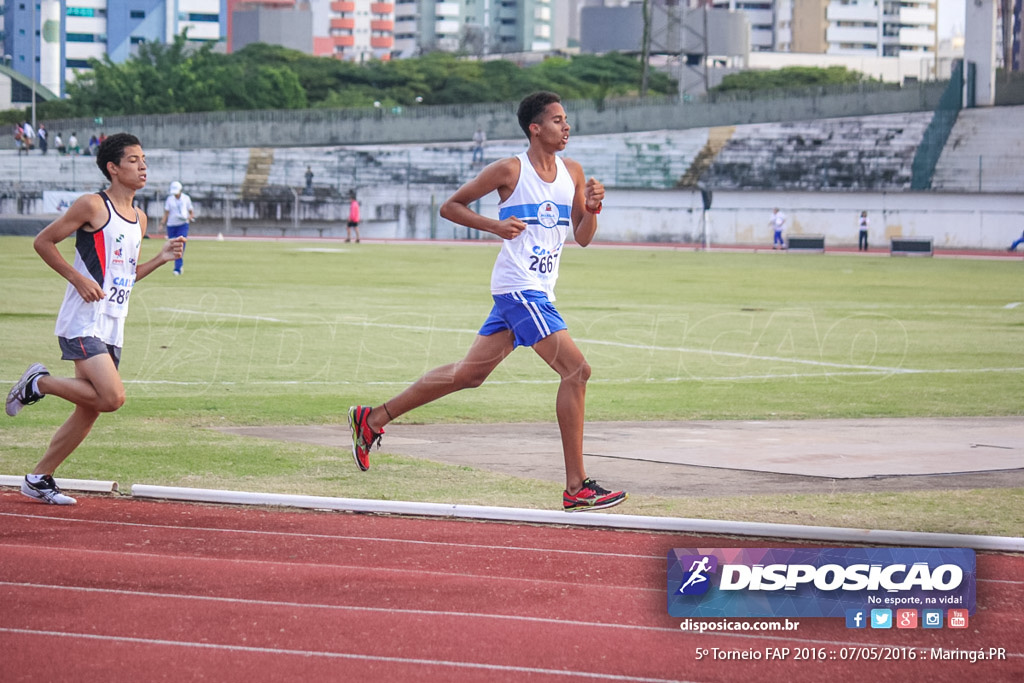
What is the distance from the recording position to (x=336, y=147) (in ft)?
258

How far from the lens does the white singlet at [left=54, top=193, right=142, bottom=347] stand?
7.45 meters

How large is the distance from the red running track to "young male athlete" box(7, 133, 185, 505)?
2.07 ft

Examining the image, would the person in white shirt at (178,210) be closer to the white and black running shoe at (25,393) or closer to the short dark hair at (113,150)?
the white and black running shoe at (25,393)

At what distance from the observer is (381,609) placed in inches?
216

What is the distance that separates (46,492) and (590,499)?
2.88 meters

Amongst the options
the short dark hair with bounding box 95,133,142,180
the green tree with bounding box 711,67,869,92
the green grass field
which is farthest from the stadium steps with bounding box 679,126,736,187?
the short dark hair with bounding box 95,133,142,180

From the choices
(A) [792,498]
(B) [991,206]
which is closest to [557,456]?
(A) [792,498]

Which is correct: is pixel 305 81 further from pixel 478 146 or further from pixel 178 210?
pixel 178 210

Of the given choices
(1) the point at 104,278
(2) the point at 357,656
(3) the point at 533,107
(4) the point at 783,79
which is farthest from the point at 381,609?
(4) the point at 783,79

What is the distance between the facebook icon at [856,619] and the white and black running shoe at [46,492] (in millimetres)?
4196

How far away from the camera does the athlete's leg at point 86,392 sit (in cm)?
743

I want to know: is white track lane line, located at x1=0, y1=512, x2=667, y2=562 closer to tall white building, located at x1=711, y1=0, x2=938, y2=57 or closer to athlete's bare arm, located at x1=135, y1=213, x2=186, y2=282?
athlete's bare arm, located at x1=135, y1=213, x2=186, y2=282

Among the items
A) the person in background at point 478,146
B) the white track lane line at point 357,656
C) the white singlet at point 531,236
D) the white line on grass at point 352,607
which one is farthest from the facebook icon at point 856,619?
the person in background at point 478,146

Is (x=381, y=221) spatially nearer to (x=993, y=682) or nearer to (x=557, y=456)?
Result: (x=557, y=456)
